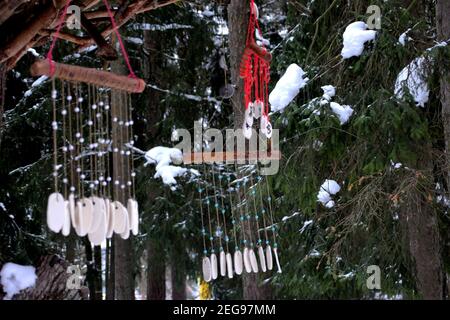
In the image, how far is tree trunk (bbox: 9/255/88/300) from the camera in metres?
4.77

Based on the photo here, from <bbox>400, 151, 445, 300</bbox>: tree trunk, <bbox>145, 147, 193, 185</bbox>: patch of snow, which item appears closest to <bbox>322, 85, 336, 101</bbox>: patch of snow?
<bbox>400, 151, 445, 300</bbox>: tree trunk

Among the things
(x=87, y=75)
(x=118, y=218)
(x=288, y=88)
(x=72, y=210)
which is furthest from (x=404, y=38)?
(x=72, y=210)

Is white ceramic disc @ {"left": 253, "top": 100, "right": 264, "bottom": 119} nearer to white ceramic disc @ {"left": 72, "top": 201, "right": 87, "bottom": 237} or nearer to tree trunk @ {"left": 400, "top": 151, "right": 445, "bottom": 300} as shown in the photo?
white ceramic disc @ {"left": 72, "top": 201, "right": 87, "bottom": 237}

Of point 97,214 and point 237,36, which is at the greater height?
point 237,36

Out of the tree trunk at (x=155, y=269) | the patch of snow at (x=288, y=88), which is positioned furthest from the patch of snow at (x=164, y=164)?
the patch of snow at (x=288, y=88)

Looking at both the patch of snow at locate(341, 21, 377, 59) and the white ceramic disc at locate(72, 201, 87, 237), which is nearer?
the white ceramic disc at locate(72, 201, 87, 237)

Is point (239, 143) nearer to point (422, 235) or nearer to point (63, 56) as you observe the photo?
point (422, 235)

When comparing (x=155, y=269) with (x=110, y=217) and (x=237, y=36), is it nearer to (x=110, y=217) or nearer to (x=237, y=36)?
(x=237, y=36)

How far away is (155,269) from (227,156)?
6.57 m

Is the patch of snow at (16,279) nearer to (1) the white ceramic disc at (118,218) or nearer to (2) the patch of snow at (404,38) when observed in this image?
(1) the white ceramic disc at (118,218)

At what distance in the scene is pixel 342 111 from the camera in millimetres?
6262

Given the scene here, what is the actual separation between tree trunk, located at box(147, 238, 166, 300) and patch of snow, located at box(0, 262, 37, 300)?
490 centimetres

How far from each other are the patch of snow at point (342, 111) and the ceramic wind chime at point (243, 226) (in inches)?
34.4

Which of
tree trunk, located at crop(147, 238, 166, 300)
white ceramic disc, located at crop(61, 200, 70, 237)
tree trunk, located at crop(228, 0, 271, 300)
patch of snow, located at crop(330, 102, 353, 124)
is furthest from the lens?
tree trunk, located at crop(147, 238, 166, 300)
